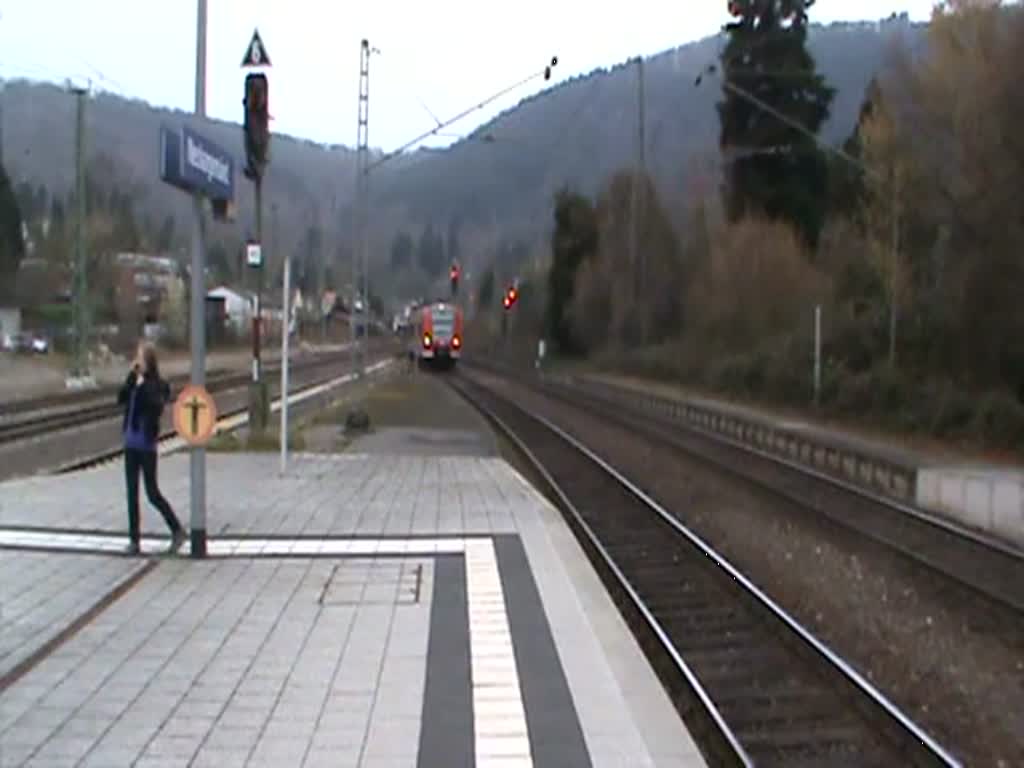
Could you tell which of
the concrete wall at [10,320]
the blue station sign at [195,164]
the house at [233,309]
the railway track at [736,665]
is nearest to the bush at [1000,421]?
the railway track at [736,665]

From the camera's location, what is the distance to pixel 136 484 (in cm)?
1344

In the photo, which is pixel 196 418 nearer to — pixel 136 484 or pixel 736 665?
pixel 136 484

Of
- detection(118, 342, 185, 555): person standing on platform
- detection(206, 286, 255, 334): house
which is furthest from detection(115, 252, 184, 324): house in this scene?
detection(118, 342, 185, 555): person standing on platform

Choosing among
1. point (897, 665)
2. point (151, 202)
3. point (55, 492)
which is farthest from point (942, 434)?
point (151, 202)

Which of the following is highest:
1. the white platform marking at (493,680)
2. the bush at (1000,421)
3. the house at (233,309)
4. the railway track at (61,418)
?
the house at (233,309)

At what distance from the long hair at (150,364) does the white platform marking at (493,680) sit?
10.8 feet

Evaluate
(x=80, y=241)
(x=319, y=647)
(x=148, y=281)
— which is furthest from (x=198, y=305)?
(x=148, y=281)

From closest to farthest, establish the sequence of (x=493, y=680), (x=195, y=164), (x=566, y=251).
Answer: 1. (x=493, y=680)
2. (x=195, y=164)
3. (x=566, y=251)

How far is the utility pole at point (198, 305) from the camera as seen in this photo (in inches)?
521

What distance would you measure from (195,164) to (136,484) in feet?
9.29

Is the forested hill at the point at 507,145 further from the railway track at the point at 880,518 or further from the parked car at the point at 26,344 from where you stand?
the railway track at the point at 880,518

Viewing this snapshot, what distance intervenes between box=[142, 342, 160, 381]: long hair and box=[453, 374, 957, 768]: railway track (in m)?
4.50

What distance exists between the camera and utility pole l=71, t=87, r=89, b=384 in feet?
147

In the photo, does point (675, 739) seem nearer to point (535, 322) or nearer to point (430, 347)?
point (430, 347)
